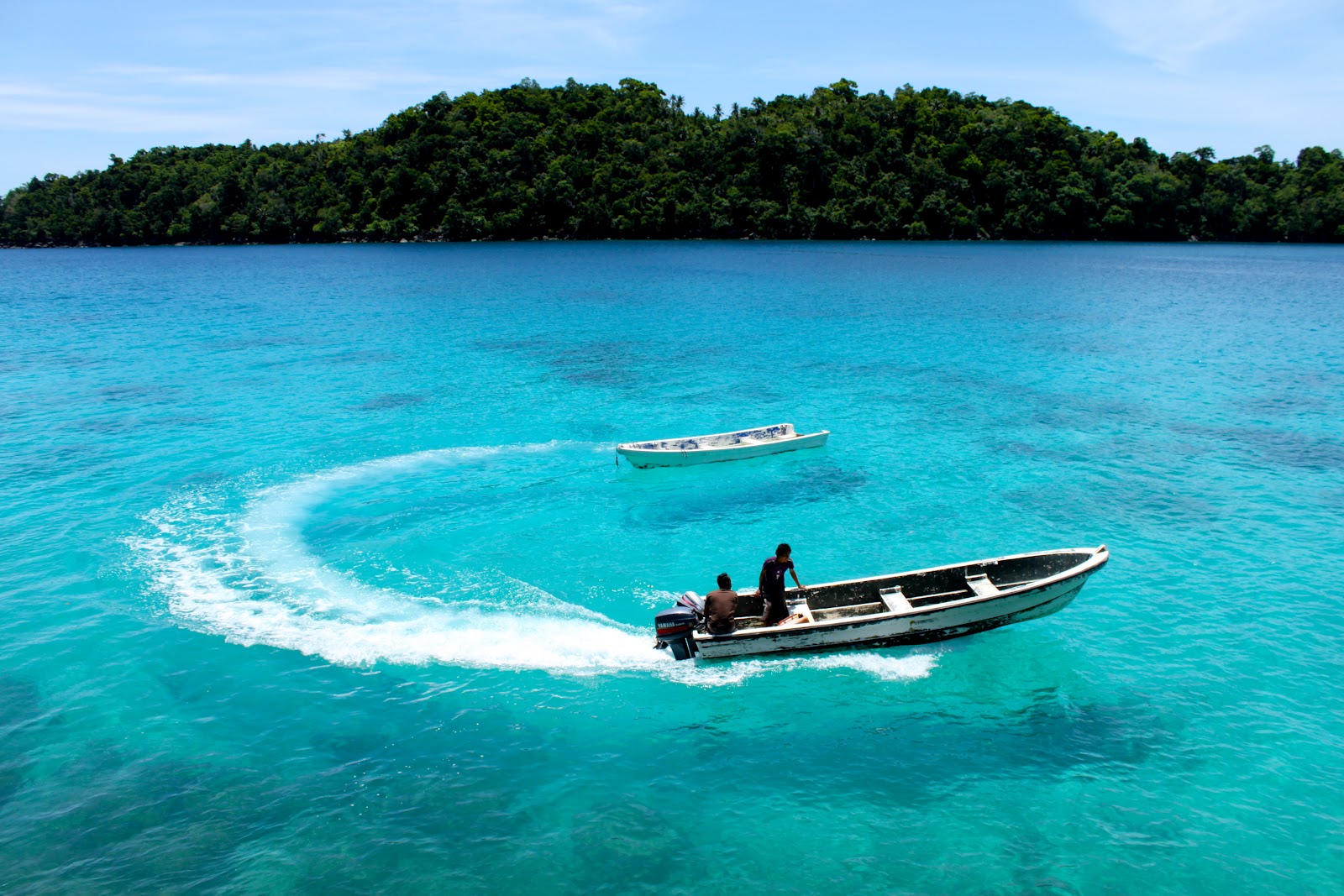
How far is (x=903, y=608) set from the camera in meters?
20.2

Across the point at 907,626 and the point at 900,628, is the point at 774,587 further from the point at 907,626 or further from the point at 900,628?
the point at 907,626

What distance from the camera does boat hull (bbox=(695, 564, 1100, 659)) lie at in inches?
766

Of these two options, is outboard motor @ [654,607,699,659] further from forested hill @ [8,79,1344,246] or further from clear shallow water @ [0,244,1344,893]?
forested hill @ [8,79,1344,246]

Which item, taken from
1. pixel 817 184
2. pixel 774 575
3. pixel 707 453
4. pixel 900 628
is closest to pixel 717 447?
pixel 707 453

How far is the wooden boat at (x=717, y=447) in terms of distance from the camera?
33281mm

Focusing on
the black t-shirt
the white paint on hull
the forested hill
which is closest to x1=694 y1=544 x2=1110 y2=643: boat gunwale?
the white paint on hull

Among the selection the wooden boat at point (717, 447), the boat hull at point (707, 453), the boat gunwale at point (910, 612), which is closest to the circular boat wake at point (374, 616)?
the boat gunwale at point (910, 612)

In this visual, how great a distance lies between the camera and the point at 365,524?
28188mm

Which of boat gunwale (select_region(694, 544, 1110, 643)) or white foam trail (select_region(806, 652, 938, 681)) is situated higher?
boat gunwale (select_region(694, 544, 1110, 643))

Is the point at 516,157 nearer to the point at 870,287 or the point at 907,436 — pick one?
the point at 870,287

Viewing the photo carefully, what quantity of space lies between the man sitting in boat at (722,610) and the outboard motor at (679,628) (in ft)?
1.20

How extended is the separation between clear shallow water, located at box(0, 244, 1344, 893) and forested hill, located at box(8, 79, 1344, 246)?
124 m

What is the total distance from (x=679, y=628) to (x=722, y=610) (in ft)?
3.50

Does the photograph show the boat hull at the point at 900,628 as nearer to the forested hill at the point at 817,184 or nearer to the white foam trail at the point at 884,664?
the white foam trail at the point at 884,664
